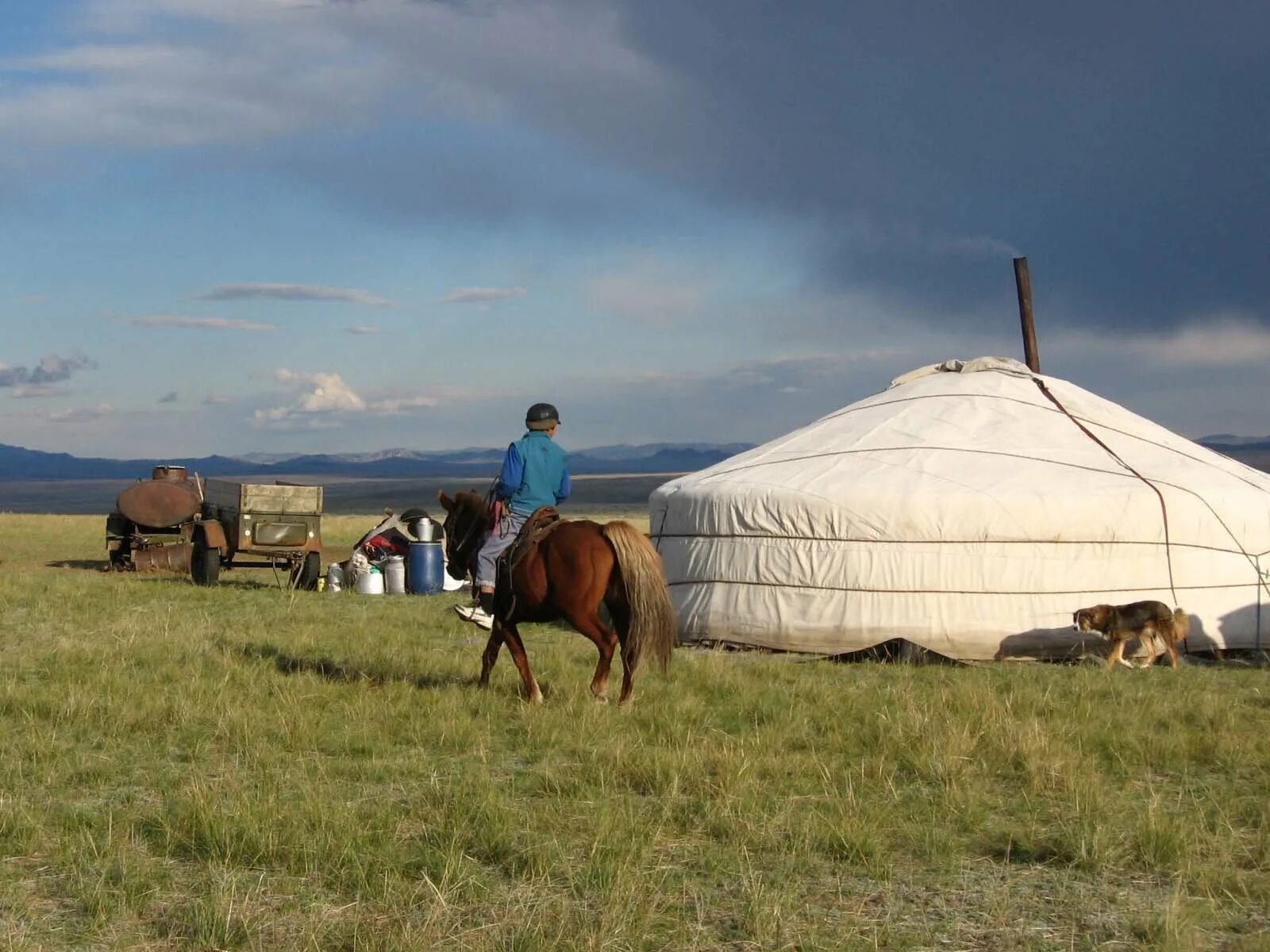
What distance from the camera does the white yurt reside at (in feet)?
32.6

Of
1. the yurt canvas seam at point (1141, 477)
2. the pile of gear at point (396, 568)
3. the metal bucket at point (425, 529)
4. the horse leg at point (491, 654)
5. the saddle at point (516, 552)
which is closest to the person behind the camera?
the saddle at point (516, 552)

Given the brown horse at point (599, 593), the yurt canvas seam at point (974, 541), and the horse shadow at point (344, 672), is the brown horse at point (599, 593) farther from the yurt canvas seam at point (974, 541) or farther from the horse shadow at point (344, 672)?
the yurt canvas seam at point (974, 541)

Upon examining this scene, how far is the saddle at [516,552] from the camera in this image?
7.70 metres

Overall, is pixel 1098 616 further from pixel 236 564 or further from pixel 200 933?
pixel 236 564

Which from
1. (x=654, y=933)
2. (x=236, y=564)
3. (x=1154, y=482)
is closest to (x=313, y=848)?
(x=654, y=933)

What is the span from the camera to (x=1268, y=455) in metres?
146

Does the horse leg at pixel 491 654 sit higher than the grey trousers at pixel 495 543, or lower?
lower

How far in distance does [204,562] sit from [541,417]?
29.3ft

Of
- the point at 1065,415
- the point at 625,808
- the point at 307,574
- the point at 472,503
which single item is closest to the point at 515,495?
the point at 472,503

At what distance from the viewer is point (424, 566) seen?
595 inches

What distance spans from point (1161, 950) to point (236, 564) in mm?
14604

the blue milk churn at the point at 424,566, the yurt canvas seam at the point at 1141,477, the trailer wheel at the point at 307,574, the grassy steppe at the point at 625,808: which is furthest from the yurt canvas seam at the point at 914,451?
the trailer wheel at the point at 307,574

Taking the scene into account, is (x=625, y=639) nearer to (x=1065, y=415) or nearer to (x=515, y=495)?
(x=515, y=495)

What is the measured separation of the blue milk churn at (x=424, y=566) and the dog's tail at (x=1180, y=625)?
8.09 meters
